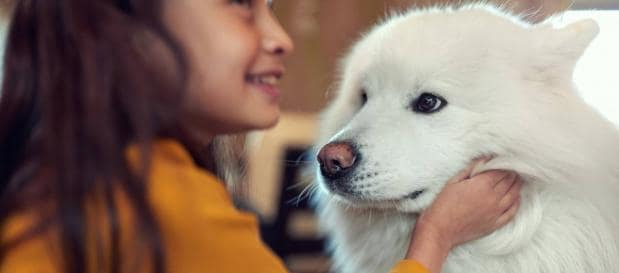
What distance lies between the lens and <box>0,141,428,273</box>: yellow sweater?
0.75 meters

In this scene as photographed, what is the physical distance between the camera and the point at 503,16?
1354 millimetres

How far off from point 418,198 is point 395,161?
0.08 metres

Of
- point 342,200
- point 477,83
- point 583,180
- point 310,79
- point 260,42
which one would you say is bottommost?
point 310,79

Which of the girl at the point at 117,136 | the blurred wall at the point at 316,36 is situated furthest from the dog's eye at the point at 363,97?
the blurred wall at the point at 316,36

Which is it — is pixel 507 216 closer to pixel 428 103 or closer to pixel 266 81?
pixel 428 103

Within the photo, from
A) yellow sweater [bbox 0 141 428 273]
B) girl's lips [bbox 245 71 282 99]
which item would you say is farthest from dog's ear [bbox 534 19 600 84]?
yellow sweater [bbox 0 141 428 273]

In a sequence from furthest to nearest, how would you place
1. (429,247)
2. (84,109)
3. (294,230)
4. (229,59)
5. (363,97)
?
(294,230) < (363,97) < (429,247) < (229,59) < (84,109)

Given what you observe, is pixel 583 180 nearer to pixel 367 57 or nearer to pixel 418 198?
pixel 418 198

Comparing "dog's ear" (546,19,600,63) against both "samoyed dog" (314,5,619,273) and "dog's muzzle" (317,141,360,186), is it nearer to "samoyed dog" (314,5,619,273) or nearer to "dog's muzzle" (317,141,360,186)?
"samoyed dog" (314,5,619,273)

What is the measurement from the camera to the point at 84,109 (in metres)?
0.75

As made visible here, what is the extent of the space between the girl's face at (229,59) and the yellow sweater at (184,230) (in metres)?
0.11

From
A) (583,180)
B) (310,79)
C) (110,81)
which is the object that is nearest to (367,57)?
(583,180)

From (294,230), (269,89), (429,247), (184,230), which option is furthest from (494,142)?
(294,230)

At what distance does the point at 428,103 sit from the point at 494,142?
13 centimetres
